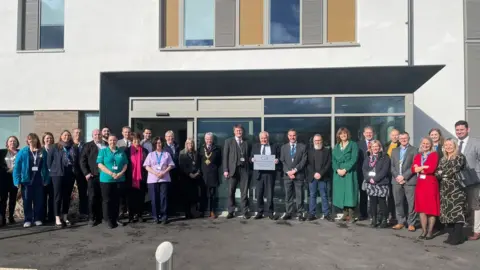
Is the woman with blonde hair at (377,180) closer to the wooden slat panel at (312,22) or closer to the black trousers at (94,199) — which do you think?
the wooden slat panel at (312,22)

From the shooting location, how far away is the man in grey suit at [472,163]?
7324 millimetres

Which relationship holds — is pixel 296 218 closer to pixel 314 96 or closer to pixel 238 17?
pixel 314 96

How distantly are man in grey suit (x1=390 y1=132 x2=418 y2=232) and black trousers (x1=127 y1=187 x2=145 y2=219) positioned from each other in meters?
5.02

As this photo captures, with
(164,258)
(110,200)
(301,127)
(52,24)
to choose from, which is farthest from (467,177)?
(52,24)

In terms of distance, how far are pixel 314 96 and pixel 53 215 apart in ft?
20.2

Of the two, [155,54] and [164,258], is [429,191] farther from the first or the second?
[155,54]

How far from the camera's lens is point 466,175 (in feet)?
23.6

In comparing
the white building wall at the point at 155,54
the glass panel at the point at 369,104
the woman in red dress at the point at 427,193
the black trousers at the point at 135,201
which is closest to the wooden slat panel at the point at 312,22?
the white building wall at the point at 155,54

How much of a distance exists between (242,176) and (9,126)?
805cm

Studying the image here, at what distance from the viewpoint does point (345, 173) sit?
8.53m

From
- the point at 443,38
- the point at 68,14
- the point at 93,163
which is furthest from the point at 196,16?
the point at 443,38

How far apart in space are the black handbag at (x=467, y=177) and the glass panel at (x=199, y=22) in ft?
24.5

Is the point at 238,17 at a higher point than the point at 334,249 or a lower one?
higher

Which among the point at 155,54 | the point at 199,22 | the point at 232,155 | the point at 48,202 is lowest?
the point at 48,202
